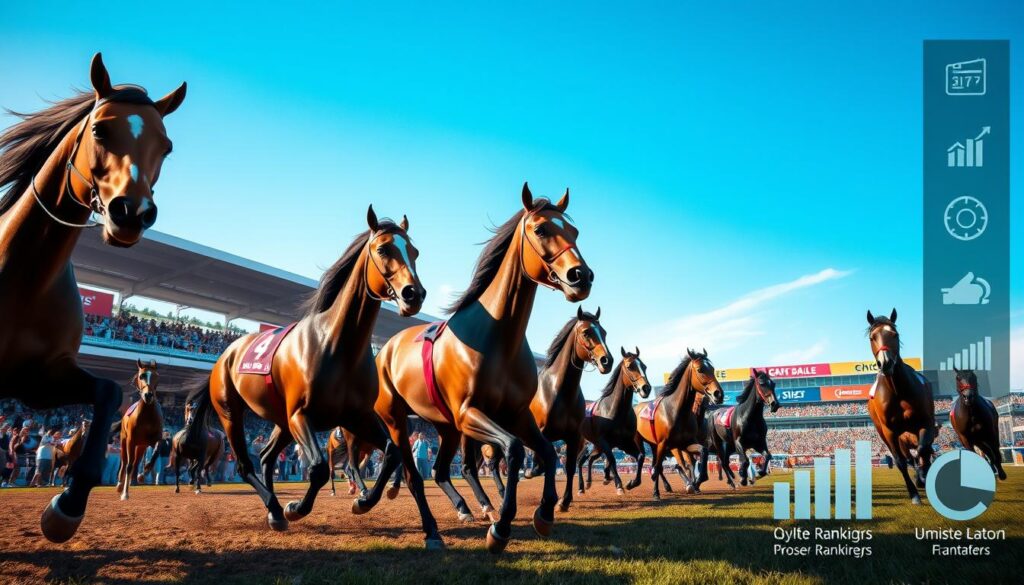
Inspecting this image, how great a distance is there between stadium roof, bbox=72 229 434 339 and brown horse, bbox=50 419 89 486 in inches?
378

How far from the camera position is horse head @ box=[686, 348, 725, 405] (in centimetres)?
1185

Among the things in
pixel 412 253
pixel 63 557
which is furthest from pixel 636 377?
pixel 63 557

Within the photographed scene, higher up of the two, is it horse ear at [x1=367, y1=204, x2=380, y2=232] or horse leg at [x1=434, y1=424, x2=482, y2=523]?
horse ear at [x1=367, y1=204, x2=380, y2=232]

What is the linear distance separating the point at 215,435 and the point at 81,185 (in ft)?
46.8

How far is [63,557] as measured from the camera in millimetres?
4621

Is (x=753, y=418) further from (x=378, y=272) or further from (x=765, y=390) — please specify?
(x=378, y=272)

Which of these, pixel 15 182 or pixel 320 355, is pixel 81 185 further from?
pixel 320 355

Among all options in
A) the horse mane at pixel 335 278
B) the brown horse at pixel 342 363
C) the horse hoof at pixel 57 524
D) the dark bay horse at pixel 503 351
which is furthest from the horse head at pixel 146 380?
the horse hoof at pixel 57 524

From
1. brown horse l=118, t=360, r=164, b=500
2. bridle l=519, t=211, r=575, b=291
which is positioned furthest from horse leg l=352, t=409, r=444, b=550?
brown horse l=118, t=360, r=164, b=500

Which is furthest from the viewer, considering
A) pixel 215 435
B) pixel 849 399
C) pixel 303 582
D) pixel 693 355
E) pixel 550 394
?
pixel 849 399

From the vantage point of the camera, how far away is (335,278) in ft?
20.9

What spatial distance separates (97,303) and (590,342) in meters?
27.1

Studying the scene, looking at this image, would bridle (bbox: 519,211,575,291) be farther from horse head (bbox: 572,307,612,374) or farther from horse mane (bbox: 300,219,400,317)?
horse head (bbox: 572,307,612,374)

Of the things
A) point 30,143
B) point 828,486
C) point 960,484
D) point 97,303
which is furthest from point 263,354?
point 97,303
